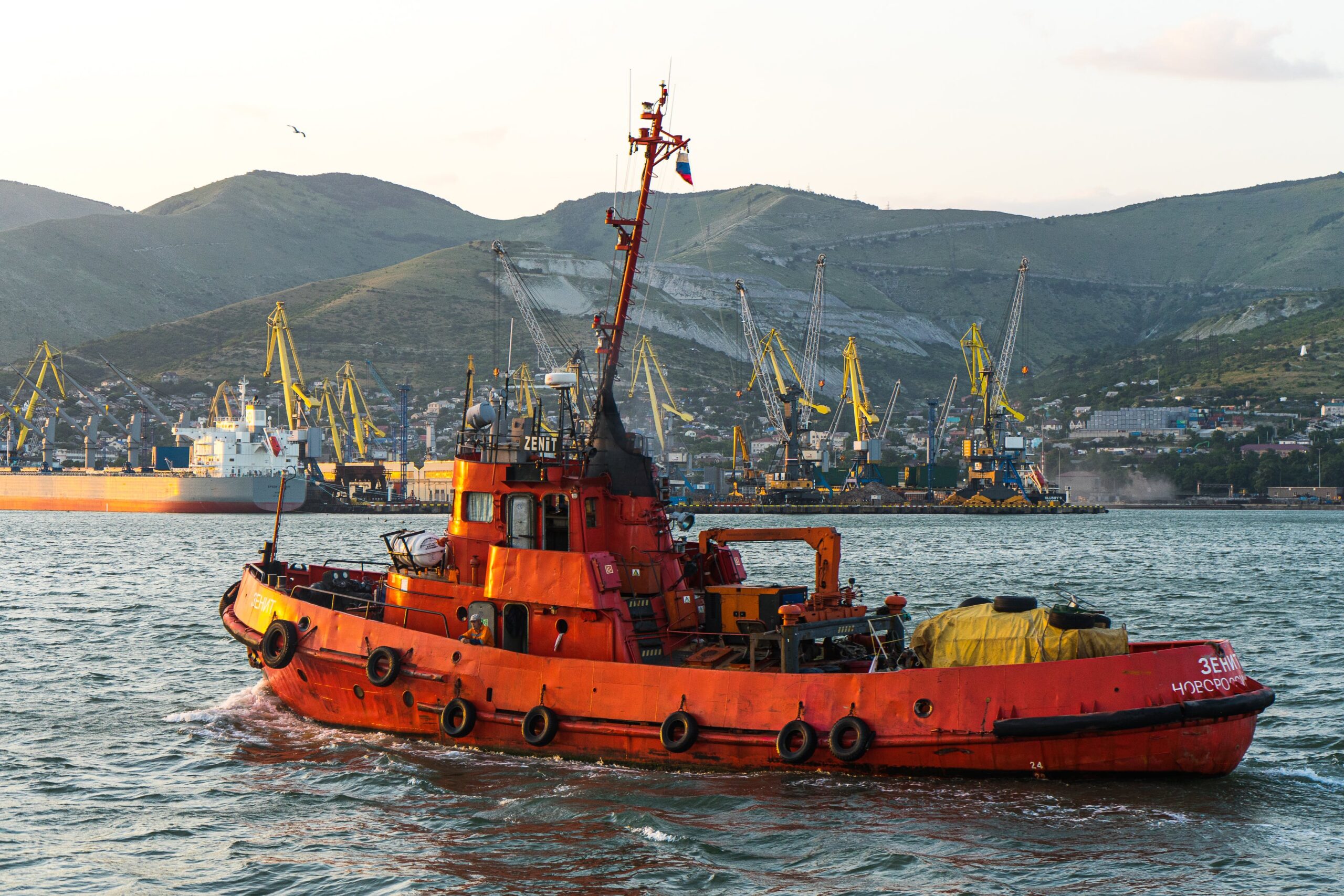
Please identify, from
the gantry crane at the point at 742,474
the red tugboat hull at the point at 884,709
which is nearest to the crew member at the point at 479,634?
the red tugboat hull at the point at 884,709

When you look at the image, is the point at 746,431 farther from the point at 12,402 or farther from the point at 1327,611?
the point at 1327,611

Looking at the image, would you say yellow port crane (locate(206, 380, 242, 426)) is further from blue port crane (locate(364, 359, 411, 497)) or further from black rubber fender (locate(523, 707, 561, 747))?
black rubber fender (locate(523, 707, 561, 747))

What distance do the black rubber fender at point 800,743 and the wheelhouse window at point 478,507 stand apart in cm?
508

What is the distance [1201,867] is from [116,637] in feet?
75.4

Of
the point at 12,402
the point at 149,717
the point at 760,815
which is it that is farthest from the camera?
the point at 12,402

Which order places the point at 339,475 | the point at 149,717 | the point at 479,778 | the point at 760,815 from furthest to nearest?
the point at 339,475 < the point at 149,717 < the point at 479,778 < the point at 760,815

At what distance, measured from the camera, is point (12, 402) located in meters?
146

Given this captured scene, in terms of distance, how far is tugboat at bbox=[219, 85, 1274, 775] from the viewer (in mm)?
12672

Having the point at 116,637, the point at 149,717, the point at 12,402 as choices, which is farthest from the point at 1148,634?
the point at 12,402

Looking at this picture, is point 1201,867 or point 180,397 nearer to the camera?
point 1201,867

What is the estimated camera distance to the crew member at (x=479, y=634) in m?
15.3

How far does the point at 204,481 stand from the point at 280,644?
302 ft

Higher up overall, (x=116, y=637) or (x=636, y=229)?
(x=636, y=229)

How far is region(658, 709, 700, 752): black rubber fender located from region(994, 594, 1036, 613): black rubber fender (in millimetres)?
3642
